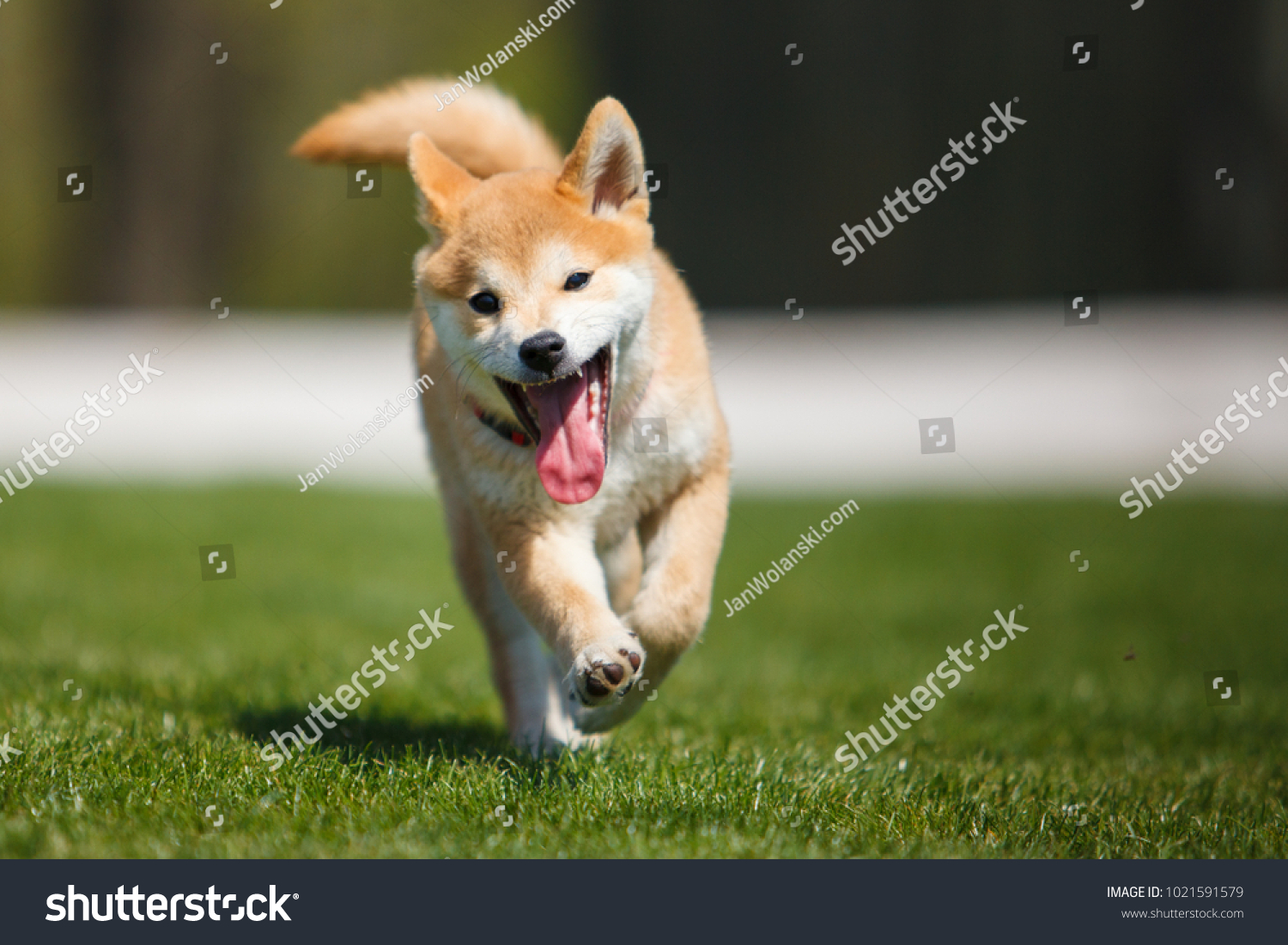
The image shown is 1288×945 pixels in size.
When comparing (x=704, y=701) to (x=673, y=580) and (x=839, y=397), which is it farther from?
(x=839, y=397)

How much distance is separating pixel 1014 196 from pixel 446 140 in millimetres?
9741

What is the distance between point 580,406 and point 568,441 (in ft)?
0.33

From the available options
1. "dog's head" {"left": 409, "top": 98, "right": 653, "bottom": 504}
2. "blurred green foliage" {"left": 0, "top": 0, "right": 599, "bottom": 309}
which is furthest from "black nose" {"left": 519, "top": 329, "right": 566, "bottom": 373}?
"blurred green foliage" {"left": 0, "top": 0, "right": 599, "bottom": 309}

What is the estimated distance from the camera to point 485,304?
10.6 feet

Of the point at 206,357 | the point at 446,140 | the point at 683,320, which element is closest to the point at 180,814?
the point at 683,320

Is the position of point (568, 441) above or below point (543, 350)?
below

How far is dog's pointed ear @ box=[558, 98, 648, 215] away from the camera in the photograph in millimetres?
3242

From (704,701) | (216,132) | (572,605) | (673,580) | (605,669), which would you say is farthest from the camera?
(216,132)

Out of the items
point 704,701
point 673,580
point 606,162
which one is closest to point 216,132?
point 704,701

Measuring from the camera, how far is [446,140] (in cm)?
413

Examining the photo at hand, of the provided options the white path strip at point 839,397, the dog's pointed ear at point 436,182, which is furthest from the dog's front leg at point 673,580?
the white path strip at point 839,397

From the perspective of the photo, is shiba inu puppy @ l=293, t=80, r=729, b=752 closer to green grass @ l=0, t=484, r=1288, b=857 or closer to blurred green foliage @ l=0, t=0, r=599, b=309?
green grass @ l=0, t=484, r=1288, b=857

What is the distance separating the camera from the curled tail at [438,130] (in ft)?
12.9
